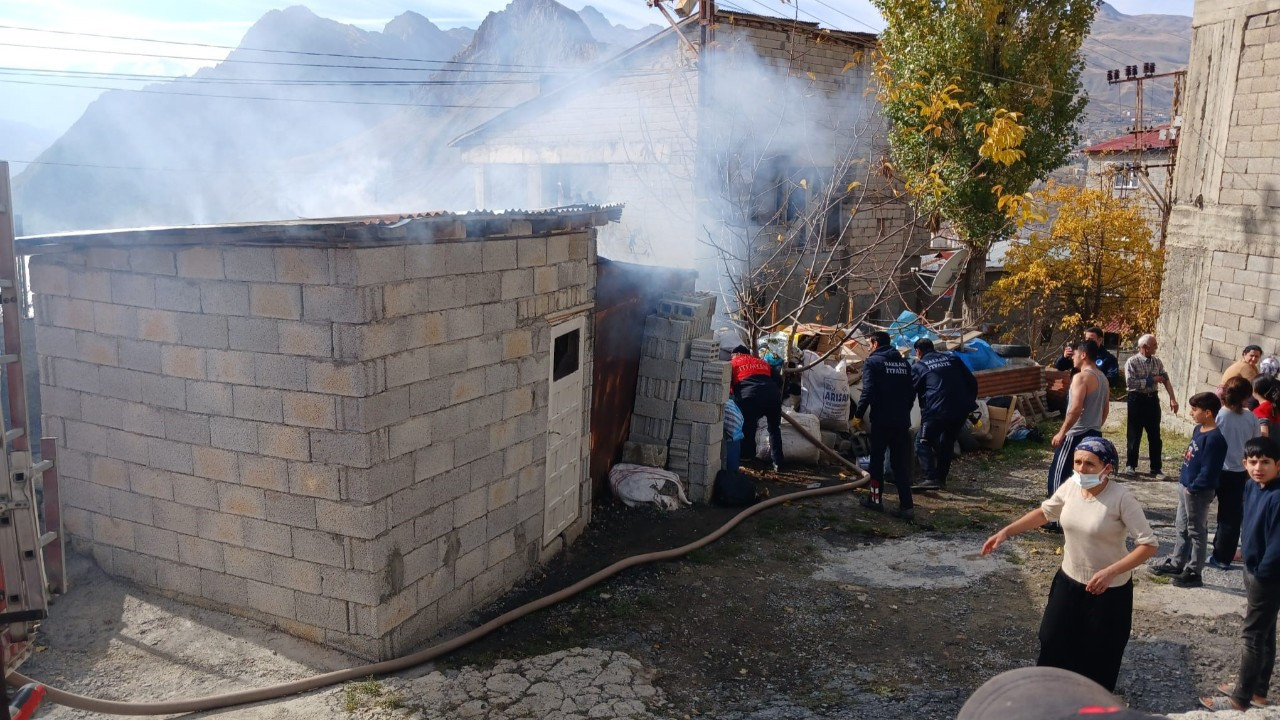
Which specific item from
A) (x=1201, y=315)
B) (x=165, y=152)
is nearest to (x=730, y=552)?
(x=1201, y=315)

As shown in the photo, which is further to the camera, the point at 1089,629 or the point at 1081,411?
the point at 1081,411

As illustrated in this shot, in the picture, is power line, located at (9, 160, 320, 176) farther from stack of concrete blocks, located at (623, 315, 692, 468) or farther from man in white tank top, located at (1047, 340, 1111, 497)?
man in white tank top, located at (1047, 340, 1111, 497)

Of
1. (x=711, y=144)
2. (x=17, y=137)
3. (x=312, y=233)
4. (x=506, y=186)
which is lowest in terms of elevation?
(x=312, y=233)

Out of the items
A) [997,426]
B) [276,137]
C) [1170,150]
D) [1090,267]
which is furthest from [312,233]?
[276,137]

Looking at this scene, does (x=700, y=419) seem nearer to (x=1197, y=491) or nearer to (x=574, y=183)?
(x=1197, y=491)

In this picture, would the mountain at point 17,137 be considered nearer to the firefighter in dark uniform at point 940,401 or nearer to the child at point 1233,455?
the firefighter in dark uniform at point 940,401

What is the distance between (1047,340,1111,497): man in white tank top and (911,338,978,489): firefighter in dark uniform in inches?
61.1

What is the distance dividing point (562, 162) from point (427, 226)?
1310 cm

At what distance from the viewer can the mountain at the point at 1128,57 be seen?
112000 millimetres

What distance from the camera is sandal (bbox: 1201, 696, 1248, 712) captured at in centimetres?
530

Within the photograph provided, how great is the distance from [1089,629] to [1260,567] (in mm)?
1032

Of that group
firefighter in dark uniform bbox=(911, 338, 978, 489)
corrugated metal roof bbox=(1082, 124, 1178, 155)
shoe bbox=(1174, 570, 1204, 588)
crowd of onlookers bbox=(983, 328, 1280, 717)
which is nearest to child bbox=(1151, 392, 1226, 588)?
shoe bbox=(1174, 570, 1204, 588)

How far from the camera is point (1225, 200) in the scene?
12.0 meters

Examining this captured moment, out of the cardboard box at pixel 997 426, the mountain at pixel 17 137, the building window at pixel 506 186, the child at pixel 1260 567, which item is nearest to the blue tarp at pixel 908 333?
the cardboard box at pixel 997 426
